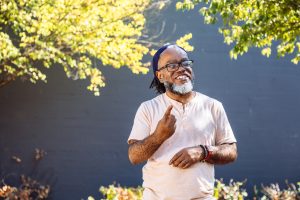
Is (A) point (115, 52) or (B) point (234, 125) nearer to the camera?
(A) point (115, 52)

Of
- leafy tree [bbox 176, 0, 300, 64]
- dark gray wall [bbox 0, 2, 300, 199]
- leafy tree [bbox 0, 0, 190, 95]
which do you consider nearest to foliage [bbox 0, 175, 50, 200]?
dark gray wall [bbox 0, 2, 300, 199]

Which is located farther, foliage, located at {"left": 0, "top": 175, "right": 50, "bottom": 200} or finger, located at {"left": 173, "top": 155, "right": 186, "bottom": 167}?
foliage, located at {"left": 0, "top": 175, "right": 50, "bottom": 200}

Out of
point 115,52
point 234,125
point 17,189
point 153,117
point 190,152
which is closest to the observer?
point 190,152

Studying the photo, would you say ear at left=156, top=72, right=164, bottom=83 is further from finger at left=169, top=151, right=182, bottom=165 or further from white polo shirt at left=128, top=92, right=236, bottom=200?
finger at left=169, top=151, right=182, bottom=165

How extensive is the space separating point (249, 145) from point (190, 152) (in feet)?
16.1

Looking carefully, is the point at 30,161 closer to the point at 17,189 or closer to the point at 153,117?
the point at 17,189

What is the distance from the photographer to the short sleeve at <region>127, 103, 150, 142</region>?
285 cm

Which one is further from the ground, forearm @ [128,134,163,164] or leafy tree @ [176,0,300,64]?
leafy tree @ [176,0,300,64]

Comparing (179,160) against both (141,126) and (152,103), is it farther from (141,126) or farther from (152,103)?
(152,103)

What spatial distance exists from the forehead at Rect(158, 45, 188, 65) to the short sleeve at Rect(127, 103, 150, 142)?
0.89 feet

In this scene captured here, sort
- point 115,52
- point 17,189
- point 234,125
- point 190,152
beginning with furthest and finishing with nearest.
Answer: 1. point 234,125
2. point 17,189
3. point 115,52
4. point 190,152

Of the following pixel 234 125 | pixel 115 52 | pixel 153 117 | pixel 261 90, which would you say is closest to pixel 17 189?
pixel 115 52

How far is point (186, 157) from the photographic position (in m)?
2.71

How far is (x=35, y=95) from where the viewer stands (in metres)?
7.21
